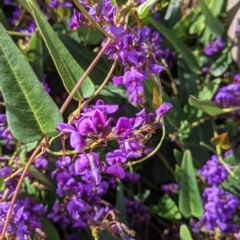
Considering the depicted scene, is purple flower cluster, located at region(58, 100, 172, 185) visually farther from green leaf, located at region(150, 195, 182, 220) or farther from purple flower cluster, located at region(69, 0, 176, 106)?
green leaf, located at region(150, 195, 182, 220)

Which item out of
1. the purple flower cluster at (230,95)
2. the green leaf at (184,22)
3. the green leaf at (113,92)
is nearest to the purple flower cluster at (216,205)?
the purple flower cluster at (230,95)

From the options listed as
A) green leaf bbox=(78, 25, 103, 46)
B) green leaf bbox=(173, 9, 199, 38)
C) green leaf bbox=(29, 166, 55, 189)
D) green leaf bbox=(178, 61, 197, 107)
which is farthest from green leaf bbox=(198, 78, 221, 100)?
green leaf bbox=(29, 166, 55, 189)

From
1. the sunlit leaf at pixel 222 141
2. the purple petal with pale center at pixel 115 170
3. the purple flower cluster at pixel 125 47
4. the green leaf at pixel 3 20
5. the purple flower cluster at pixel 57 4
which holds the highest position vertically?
the purple flower cluster at pixel 125 47

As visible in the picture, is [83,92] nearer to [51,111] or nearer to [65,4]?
[51,111]

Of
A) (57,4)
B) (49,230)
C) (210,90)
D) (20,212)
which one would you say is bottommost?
→ (49,230)

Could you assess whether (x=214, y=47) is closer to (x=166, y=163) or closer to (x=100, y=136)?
(x=166, y=163)

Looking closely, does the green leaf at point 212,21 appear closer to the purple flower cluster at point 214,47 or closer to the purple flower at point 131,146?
the purple flower cluster at point 214,47

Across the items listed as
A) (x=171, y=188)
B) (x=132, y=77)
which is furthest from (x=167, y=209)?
(x=132, y=77)

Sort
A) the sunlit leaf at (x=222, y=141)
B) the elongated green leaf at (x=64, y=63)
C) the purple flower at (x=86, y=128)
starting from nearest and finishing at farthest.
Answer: the purple flower at (x=86, y=128), the elongated green leaf at (x=64, y=63), the sunlit leaf at (x=222, y=141)
